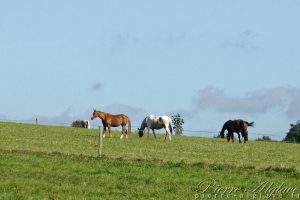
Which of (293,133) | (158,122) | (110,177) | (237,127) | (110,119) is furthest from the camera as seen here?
(293,133)

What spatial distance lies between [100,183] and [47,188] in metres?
2.08

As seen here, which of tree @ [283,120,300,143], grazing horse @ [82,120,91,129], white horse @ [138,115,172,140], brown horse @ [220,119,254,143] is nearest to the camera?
white horse @ [138,115,172,140]

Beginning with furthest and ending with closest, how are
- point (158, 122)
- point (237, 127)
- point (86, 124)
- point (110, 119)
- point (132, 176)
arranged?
point (86, 124), point (237, 127), point (158, 122), point (110, 119), point (132, 176)

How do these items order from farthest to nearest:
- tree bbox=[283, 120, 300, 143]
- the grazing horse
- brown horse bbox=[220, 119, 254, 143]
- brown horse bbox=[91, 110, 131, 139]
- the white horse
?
tree bbox=[283, 120, 300, 143]
the grazing horse
brown horse bbox=[220, 119, 254, 143]
the white horse
brown horse bbox=[91, 110, 131, 139]

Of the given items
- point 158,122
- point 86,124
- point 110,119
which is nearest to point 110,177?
point 110,119

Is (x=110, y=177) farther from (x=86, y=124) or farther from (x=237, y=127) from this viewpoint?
(x=86, y=124)

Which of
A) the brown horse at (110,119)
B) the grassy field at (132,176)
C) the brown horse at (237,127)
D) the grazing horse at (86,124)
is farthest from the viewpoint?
the grazing horse at (86,124)

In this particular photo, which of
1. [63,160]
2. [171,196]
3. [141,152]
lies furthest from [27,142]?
[171,196]

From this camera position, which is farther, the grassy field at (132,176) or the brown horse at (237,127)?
the brown horse at (237,127)

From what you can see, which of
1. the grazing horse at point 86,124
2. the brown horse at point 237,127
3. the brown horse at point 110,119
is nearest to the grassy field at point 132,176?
the brown horse at point 110,119

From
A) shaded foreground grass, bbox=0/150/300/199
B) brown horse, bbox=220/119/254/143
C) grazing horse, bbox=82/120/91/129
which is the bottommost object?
shaded foreground grass, bbox=0/150/300/199

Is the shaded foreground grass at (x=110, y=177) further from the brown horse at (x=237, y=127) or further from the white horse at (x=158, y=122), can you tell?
the brown horse at (x=237, y=127)

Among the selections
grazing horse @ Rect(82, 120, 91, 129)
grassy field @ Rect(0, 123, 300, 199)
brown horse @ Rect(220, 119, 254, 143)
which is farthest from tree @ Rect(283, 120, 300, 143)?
grassy field @ Rect(0, 123, 300, 199)

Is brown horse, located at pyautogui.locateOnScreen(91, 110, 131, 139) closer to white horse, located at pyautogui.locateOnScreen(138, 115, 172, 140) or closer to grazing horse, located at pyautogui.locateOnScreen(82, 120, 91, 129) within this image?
white horse, located at pyautogui.locateOnScreen(138, 115, 172, 140)
